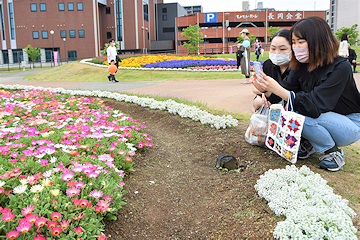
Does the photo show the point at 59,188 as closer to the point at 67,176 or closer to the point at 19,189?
the point at 67,176

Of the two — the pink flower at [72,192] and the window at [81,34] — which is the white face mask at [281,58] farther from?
the window at [81,34]

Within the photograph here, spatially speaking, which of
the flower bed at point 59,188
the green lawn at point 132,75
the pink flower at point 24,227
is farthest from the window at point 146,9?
the pink flower at point 24,227

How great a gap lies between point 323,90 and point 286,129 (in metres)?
0.50

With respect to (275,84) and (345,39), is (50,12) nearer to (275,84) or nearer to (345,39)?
(345,39)

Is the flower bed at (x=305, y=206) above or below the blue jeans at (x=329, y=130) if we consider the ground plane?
below

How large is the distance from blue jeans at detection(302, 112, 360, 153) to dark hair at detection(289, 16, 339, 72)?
21.8 inches

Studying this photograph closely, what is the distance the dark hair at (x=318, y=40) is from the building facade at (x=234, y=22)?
53.0 m

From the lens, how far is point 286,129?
9.46 feet

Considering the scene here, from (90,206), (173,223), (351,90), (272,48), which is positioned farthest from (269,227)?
(272,48)

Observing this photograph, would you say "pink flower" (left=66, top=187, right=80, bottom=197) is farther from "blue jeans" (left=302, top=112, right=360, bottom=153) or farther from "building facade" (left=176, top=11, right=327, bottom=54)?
"building facade" (left=176, top=11, right=327, bottom=54)

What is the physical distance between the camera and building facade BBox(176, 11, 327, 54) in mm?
55219

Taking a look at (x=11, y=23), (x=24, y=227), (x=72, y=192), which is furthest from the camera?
(x=11, y=23)

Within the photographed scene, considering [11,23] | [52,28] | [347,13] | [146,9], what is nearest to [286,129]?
[52,28]

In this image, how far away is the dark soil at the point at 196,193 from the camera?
2297mm
